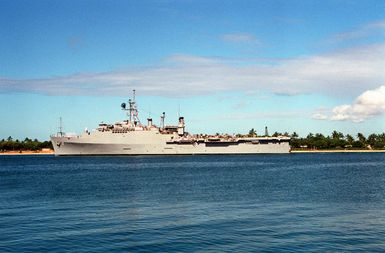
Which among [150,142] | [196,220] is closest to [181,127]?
[150,142]

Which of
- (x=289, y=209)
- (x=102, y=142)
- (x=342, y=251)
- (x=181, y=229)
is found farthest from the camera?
(x=102, y=142)

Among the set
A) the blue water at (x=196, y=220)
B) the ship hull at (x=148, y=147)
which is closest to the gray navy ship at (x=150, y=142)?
the ship hull at (x=148, y=147)

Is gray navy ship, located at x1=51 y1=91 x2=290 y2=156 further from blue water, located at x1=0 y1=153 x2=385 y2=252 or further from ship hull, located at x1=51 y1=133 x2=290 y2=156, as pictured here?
blue water, located at x1=0 y1=153 x2=385 y2=252

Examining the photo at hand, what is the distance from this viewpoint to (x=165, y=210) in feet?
111

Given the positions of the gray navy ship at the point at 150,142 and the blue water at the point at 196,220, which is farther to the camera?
the gray navy ship at the point at 150,142

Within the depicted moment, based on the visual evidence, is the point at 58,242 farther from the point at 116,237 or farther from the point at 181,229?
the point at 181,229

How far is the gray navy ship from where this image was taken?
14000 cm

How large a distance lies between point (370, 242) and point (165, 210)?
14.9 m

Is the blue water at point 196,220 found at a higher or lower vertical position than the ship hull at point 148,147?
lower

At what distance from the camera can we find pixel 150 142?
143000mm

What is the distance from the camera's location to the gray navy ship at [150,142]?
14000 centimetres

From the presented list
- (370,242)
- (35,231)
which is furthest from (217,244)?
(35,231)

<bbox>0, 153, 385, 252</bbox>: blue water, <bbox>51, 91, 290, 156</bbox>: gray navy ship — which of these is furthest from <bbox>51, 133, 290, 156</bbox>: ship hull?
<bbox>0, 153, 385, 252</bbox>: blue water

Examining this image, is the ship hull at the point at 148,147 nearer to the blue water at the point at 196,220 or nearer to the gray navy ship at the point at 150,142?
the gray navy ship at the point at 150,142
